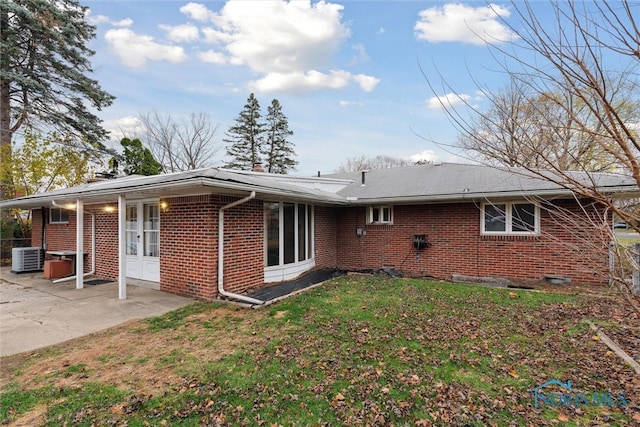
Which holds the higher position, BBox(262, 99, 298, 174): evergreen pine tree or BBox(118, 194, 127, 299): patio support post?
BBox(262, 99, 298, 174): evergreen pine tree

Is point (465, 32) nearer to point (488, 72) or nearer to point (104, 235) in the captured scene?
point (488, 72)

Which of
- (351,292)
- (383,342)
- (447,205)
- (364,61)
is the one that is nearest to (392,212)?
(447,205)

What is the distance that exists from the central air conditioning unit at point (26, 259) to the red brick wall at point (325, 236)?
386 inches

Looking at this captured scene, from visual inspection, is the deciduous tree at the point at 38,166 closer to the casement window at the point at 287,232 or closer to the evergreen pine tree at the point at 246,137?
the casement window at the point at 287,232

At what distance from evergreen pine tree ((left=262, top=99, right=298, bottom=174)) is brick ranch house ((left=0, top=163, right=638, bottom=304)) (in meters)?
20.6

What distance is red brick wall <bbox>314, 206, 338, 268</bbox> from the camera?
1005 centimetres

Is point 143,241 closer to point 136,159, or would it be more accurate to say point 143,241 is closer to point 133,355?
point 133,355

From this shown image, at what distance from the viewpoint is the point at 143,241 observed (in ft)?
25.9

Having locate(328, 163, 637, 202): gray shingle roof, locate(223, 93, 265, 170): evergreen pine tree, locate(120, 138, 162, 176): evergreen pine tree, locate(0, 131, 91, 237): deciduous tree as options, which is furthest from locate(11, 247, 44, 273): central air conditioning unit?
locate(223, 93, 265, 170): evergreen pine tree

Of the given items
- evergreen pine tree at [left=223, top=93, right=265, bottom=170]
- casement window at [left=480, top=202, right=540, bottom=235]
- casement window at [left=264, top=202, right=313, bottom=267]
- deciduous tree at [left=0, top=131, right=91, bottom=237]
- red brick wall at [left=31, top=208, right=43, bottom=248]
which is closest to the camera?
casement window at [left=264, top=202, right=313, bottom=267]

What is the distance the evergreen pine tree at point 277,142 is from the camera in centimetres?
3144

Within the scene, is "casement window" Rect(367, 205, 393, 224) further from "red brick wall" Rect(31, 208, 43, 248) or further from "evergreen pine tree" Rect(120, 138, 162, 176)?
"evergreen pine tree" Rect(120, 138, 162, 176)

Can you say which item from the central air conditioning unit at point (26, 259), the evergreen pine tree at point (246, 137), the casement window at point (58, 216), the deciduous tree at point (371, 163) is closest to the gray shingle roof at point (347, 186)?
the casement window at point (58, 216)

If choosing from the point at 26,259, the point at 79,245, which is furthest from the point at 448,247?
the point at 26,259
